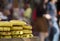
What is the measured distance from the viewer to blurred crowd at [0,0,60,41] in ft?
6.72

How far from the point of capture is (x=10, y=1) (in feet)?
7.10

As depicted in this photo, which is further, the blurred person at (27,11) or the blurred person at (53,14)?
the blurred person at (53,14)

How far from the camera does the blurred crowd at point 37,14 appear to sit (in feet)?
6.72

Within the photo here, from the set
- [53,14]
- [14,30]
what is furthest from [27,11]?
[14,30]

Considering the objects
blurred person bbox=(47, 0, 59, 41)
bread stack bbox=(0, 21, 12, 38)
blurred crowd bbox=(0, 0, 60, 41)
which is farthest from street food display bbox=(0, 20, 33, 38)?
blurred person bbox=(47, 0, 59, 41)

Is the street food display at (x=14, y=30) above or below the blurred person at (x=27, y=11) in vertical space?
below

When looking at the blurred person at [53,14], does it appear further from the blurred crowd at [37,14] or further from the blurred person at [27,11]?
the blurred person at [27,11]

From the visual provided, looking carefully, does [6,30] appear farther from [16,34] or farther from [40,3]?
[40,3]

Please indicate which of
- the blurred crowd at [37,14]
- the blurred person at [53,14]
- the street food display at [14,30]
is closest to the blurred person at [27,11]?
the blurred crowd at [37,14]

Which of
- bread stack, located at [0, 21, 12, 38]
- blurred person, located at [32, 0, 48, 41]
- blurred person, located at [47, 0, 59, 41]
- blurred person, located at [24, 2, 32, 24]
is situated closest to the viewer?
bread stack, located at [0, 21, 12, 38]

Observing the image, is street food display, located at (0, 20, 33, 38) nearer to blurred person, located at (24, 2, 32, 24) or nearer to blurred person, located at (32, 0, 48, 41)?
blurred person, located at (32, 0, 48, 41)

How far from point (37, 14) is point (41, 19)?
0.11 m

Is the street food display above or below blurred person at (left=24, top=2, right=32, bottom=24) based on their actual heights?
below

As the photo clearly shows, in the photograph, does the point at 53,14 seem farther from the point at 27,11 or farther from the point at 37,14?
the point at 27,11
